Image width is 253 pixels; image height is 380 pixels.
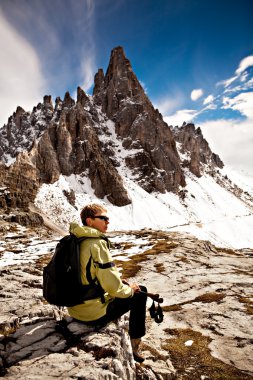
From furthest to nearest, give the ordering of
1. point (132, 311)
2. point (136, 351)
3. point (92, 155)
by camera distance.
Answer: point (92, 155) → point (136, 351) → point (132, 311)

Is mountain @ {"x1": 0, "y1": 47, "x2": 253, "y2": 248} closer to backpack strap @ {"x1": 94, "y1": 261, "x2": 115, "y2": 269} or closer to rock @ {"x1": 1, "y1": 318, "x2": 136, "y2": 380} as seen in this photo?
rock @ {"x1": 1, "y1": 318, "x2": 136, "y2": 380}

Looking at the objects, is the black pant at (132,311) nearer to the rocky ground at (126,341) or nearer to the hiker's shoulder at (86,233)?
the rocky ground at (126,341)

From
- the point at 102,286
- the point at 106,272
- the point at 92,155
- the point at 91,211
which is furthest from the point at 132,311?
the point at 92,155

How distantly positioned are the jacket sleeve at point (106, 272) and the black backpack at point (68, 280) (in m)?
0.21

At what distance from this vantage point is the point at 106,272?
5.21 meters

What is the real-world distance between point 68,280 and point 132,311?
1.97m

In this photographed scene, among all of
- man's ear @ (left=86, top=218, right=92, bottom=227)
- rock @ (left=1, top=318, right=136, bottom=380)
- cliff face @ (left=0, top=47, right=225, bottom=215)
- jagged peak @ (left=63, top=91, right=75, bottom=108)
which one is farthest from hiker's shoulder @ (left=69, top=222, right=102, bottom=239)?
jagged peak @ (left=63, top=91, right=75, bottom=108)

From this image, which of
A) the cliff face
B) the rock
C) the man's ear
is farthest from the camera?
the cliff face

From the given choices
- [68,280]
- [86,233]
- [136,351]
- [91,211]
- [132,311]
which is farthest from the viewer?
[136,351]

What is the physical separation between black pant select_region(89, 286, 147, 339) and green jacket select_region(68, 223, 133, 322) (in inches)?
7.8

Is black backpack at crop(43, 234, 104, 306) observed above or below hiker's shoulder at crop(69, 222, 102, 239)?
below

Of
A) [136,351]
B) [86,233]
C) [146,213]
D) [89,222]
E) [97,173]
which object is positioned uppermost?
[97,173]

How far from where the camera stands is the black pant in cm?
583

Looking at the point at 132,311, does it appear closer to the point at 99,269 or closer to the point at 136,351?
the point at 136,351
